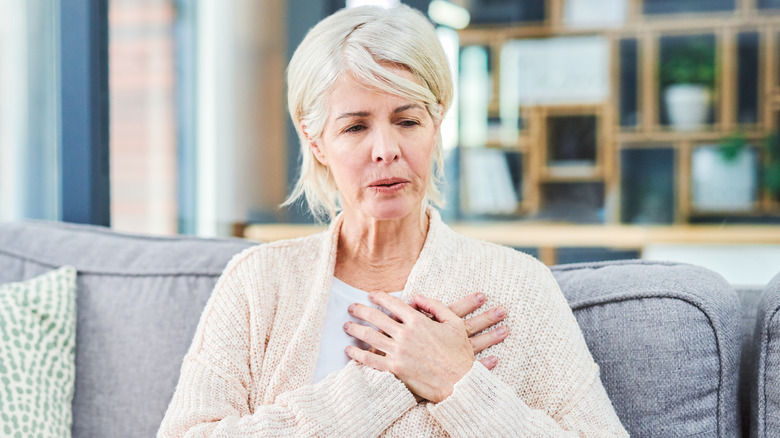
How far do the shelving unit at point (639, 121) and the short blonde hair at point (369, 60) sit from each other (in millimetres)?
3240

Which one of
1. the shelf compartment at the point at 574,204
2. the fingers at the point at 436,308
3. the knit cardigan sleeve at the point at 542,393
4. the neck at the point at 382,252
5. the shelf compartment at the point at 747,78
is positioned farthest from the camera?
the shelf compartment at the point at 574,204

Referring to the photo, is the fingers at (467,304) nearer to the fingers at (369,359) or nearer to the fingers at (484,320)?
the fingers at (484,320)

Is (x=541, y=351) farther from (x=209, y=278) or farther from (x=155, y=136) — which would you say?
(x=155, y=136)

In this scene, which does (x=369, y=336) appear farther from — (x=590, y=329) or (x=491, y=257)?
(x=590, y=329)

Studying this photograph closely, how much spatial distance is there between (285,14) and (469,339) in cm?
275

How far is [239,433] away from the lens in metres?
1.06

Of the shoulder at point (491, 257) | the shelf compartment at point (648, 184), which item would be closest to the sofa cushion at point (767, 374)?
the shoulder at point (491, 257)

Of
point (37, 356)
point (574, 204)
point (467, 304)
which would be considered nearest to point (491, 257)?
point (467, 304)

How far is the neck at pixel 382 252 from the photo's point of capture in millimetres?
1242

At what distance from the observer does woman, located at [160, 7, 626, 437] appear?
3.48 ft

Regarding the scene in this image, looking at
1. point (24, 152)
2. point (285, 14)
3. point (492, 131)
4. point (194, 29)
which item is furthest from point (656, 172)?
point (24, 152)

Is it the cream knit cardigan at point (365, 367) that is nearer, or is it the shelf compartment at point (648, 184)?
the cream knit cardigan at point (365, 367)

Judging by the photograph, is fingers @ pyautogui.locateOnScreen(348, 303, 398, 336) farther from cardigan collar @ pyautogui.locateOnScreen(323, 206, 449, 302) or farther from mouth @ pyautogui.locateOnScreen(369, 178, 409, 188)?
mouth @ pyautogui.locateOnScreen(369, 178, 409, 188)

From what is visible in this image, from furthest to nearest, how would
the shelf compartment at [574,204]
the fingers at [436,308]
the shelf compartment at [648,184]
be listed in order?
the shelf compartment at [574,204]
the shelf compartment at [648,184]
the fingers at [436,308]
